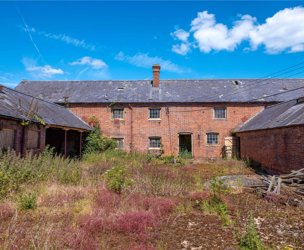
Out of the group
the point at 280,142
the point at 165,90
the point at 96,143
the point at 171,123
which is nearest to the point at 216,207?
the point at 280,142

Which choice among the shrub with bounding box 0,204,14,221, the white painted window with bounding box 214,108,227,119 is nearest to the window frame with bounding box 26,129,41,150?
the shrub with bounding box 0,204,14,221

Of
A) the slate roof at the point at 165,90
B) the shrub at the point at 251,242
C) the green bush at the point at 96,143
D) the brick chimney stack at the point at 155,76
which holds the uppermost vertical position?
the brick chimney stack at the point at 155,76

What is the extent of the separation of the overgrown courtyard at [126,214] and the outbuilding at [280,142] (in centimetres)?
449

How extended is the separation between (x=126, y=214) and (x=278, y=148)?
11.4 meters

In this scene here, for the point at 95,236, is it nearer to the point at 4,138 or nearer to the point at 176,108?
the point at 4,138

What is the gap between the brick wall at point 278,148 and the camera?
13305 mm

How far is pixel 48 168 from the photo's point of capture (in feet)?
33.7

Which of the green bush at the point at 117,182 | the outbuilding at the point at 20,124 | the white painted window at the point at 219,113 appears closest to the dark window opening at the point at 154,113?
the white painted window at the point at 219,113

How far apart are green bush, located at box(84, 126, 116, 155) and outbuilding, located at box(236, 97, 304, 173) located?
36.2 ft

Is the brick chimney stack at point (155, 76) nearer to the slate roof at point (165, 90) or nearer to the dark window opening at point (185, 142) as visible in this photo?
the slate roof at point (165, 90)

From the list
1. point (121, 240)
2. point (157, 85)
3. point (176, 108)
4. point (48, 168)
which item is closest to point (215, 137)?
point (176, 108)

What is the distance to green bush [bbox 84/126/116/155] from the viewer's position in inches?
915

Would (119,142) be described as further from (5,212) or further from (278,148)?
(5,212)

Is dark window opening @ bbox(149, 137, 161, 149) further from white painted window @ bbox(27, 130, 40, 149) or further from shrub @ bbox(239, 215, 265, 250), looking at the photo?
shrub @ bbox(239, 215, 265, 250)
